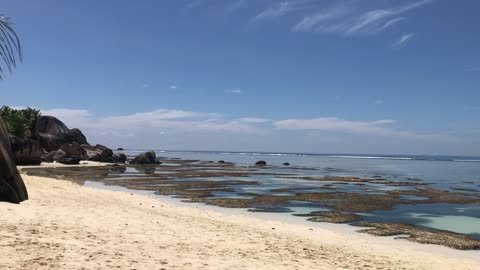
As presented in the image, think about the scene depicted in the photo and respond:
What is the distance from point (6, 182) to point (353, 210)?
19.1 metres

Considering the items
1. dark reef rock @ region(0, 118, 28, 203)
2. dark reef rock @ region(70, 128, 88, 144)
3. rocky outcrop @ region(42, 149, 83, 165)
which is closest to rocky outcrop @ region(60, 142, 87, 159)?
rocky outcrop @ region(42, 149, 83, 165)

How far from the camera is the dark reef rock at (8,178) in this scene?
48.0 ft

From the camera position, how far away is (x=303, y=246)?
43.5 ft

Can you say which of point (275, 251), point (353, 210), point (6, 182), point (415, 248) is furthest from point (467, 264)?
point (6, 182)

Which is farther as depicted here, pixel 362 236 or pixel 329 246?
pixel 362 236

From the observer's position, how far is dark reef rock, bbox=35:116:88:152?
7438 centimetres

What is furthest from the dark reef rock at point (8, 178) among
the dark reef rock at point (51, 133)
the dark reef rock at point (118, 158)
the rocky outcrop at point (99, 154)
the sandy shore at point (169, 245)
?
the dark reef rock at point (118, 158)

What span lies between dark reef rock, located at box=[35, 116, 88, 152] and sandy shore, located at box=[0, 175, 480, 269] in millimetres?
63225

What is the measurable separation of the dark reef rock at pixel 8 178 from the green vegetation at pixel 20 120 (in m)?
47.4

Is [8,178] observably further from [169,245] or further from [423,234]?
[423,234]

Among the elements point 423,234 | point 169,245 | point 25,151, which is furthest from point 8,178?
point 25,151

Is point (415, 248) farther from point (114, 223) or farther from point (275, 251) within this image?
point (114, 223)

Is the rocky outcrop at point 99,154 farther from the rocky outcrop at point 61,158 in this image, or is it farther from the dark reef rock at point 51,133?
the rocky outcrop at point 61,158

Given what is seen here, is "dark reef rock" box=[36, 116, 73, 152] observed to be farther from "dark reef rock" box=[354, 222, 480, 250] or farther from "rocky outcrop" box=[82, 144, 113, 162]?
"dark reef rock" box=[354, 222, 480, 250]
